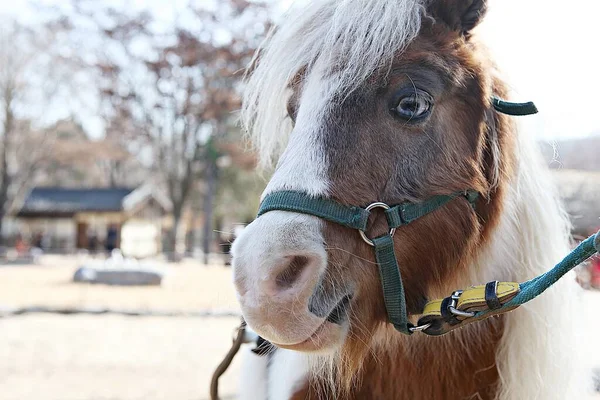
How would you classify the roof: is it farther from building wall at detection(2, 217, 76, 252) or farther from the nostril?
the nostril

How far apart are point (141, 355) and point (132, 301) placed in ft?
17.1

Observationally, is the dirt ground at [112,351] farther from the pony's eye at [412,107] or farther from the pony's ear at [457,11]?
the pony's ear at [457,11]

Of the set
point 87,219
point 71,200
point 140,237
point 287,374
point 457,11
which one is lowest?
point 140,237

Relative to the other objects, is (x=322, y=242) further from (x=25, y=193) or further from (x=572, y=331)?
(x=25, y=193)

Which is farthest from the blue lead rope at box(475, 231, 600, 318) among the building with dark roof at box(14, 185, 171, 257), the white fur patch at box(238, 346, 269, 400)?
the building with dark roof at box(14, 185, 171, 257)

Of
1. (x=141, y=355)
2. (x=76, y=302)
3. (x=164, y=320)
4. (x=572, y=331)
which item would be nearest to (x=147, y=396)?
(x=141, y=355)

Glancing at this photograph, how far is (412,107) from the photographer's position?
184 centimetres

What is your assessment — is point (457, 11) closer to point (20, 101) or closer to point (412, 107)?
point (412, 107)

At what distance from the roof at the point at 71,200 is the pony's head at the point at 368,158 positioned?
3855 cm

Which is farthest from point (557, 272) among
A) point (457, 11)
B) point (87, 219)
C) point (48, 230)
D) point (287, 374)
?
point (48, 230)

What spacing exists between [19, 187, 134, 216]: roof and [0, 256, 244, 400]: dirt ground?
25754 millimetres

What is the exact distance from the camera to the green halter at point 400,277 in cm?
163

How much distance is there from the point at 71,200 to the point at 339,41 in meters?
41.9

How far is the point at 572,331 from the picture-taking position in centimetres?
222
